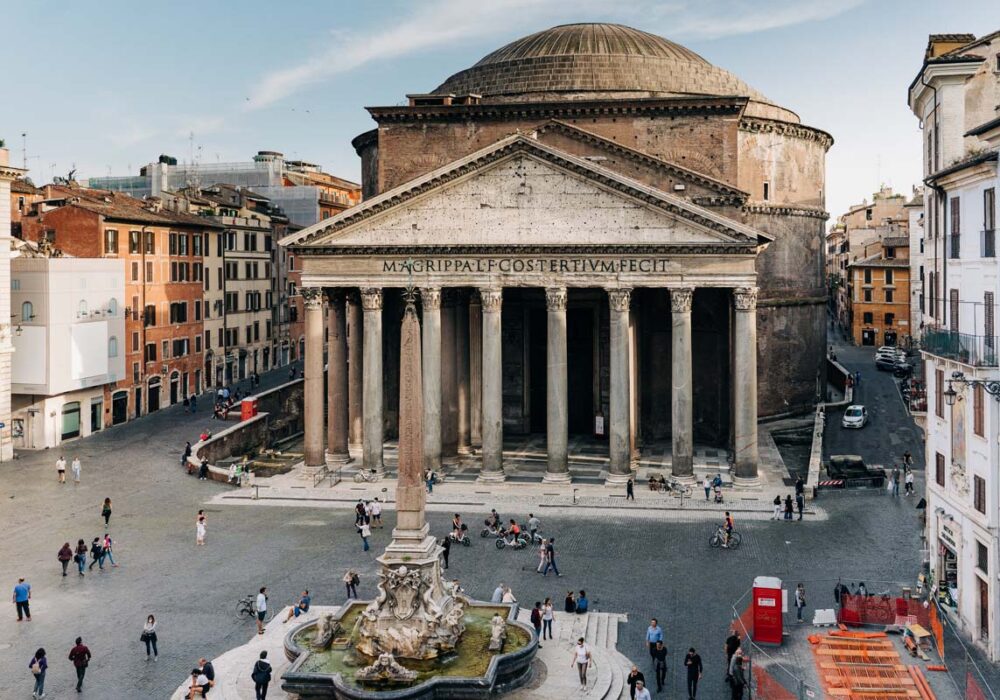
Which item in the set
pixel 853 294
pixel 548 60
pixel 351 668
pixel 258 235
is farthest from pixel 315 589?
pixel 853 294

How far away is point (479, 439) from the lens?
44.9 m

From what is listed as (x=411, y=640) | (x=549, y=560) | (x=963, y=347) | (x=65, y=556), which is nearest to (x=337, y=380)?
(x=65, y=556)

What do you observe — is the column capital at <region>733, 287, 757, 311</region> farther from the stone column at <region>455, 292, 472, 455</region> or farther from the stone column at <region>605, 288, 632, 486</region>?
the stone column at <region>455, 292, 472, 455</region>

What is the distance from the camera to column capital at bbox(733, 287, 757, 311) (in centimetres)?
3575

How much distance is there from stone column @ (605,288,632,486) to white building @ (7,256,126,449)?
82.8 ft

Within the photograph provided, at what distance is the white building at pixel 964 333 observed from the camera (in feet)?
68.1

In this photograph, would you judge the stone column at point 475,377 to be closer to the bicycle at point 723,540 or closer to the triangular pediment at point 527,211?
the triangular pediment at point 527,211

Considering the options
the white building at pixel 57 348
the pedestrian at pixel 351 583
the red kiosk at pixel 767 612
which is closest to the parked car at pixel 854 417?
the red kiosk at pixel 767 612

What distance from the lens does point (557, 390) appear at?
37281mm

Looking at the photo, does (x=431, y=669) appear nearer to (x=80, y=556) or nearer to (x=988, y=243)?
(x=80, y=556)

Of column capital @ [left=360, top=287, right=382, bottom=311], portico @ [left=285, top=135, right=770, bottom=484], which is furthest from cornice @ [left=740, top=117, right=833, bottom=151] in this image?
column capital @ [left=360, top=287, right=382, bottom=311]

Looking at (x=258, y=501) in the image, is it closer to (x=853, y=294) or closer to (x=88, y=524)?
(x=88, y=524)

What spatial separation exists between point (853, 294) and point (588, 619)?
246ft

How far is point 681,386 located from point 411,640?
20.1 m
